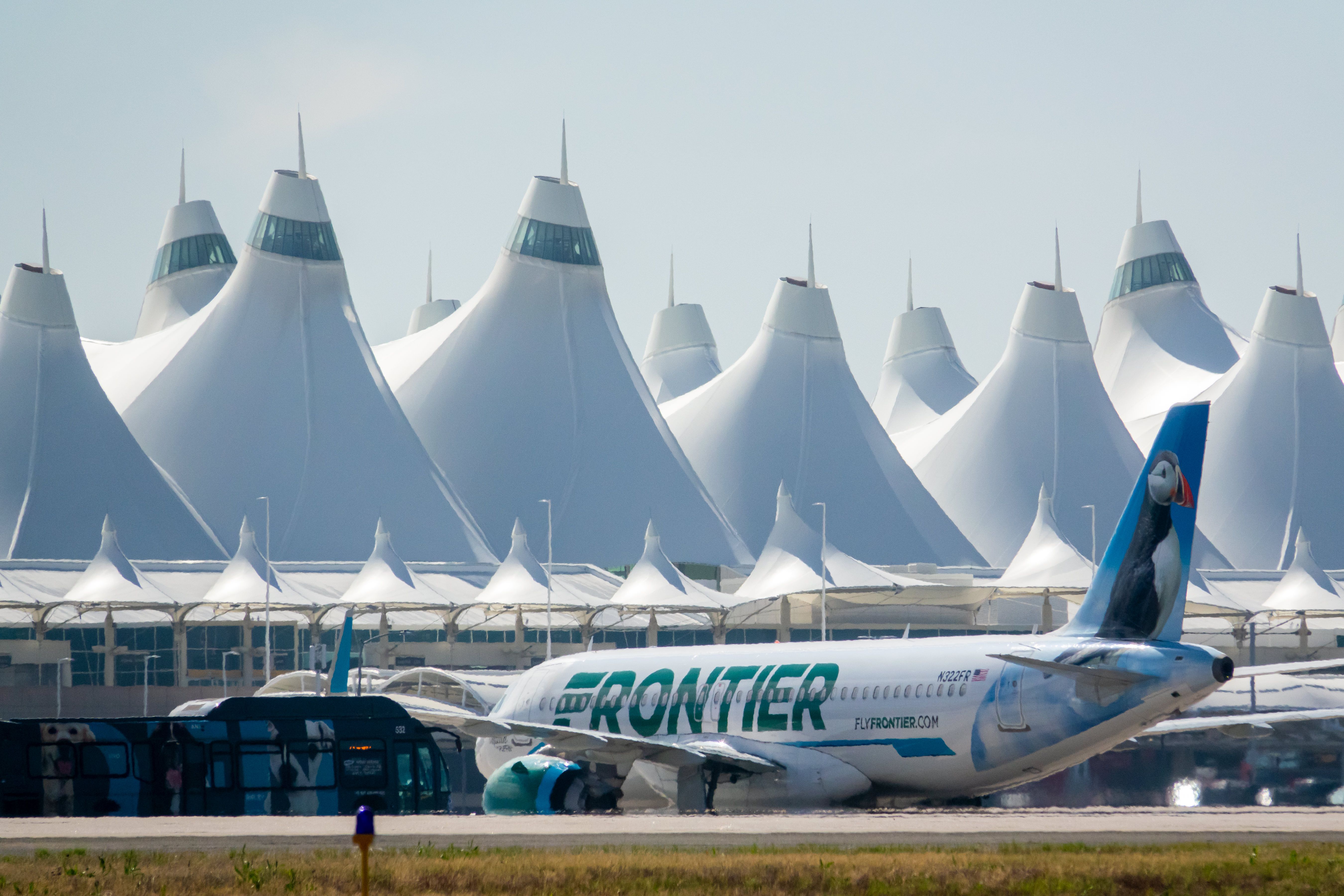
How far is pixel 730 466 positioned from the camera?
314 feet

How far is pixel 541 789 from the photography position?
28.4 meters

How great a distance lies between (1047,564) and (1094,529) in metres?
10.3

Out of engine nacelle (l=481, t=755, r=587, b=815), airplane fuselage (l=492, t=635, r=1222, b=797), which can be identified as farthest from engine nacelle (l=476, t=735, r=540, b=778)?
engine nacelle (l=481, t=755, r=587, b=815)

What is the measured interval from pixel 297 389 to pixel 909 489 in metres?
31.6

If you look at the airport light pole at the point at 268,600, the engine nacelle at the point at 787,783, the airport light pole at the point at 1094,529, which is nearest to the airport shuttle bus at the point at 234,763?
the engine nacelle at the point at 787,783

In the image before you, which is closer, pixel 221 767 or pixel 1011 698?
pixel 1011 698

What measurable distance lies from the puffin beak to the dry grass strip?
7014 millimetres

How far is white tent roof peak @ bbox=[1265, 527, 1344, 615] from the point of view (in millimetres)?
67312

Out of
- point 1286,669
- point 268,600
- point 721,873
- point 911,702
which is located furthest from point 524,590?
point 721,873

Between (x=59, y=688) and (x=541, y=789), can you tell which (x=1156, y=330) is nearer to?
(x=59, y=688)

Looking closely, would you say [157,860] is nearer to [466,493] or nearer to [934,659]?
[934,659]

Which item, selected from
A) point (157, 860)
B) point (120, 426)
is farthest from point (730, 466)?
point (157, 860)

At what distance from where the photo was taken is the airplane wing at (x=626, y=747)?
2600cm

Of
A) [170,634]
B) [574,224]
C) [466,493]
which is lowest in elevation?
[170,634]
